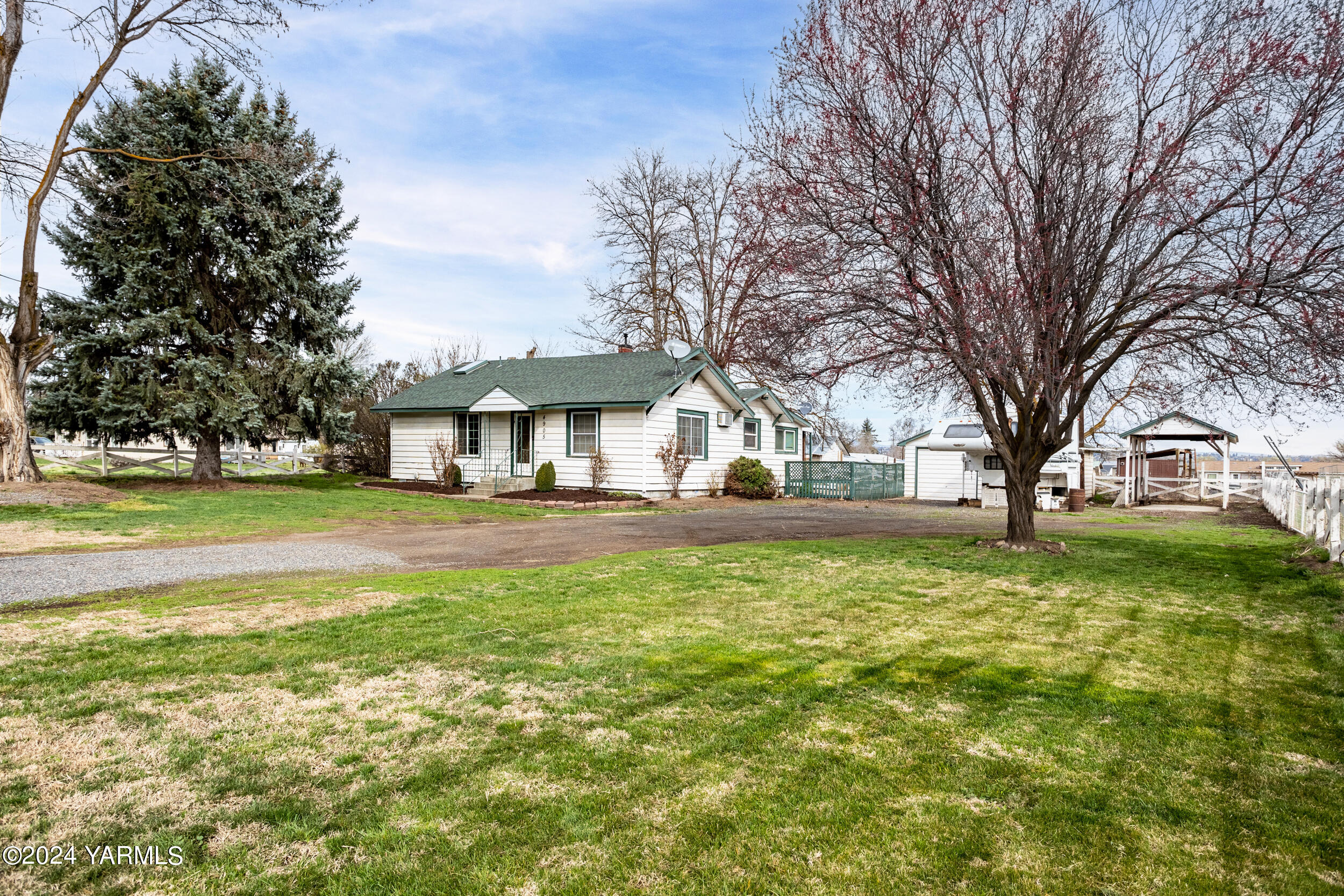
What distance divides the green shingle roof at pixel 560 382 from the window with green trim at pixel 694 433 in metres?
1.46

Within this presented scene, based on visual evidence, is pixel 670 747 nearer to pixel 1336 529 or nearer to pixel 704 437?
pixel 1336 529

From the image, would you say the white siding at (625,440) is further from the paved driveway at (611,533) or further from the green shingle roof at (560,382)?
the paved driveway at (611,533)

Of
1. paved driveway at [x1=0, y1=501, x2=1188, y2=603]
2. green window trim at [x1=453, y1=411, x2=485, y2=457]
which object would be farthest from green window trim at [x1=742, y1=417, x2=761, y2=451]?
green window trim at [x1=453, y1=411, x2=485, y2=457]

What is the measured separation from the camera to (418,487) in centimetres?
2436

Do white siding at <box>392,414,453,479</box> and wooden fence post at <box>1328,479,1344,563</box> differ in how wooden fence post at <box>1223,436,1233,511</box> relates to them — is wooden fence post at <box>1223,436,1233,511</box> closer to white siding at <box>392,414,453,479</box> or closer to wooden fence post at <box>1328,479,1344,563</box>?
wooden fence post at <box>1328,479,1344,563</box>

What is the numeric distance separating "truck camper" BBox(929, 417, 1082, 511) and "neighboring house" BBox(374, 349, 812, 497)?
250 inches

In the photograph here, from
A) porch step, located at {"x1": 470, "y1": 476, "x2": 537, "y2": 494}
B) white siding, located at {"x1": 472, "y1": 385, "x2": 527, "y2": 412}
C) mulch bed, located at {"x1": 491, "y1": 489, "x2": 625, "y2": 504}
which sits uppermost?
white siding, located at {"x1": 472, "y1": 385, "x2": 527, "y2": 412}

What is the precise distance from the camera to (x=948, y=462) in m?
27.5

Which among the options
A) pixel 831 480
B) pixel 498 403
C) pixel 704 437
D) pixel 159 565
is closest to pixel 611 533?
pixel 159 565

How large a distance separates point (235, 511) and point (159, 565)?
299 inches

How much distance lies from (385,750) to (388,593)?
4006 millimetres

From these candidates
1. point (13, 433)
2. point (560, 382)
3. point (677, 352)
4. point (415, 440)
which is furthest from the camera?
point (415, 440)

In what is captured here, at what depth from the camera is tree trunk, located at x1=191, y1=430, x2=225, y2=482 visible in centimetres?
2205

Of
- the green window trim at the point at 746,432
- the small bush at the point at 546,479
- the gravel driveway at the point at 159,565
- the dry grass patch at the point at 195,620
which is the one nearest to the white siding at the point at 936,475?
the green window trim at the point at 746,432
